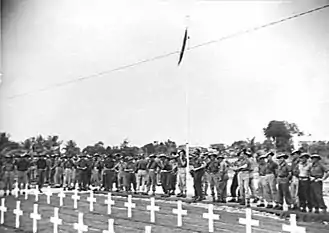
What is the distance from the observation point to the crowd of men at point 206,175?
2.16 m

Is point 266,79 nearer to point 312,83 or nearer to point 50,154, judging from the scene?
point 312,83

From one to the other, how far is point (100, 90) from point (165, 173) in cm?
83

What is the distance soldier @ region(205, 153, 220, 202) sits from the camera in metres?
2.48

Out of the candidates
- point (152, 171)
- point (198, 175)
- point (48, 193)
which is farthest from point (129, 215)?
point (48, 193)

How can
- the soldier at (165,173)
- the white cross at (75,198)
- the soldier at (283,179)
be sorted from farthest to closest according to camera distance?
the white cross at (75,198) → the soldier at (165,173) → the soldier at (283,179)

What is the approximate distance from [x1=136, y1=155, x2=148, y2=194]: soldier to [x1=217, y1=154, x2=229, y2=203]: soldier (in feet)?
1.74

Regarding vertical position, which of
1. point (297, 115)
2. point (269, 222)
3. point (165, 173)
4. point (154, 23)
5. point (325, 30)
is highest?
point (154, 23)

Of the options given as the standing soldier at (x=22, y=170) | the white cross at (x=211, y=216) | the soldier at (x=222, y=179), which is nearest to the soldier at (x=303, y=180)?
the soldier at (x=222, y=179)

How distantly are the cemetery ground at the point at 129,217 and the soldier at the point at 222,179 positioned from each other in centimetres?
5

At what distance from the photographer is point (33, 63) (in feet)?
12.6

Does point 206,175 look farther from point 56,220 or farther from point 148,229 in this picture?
point 56,220

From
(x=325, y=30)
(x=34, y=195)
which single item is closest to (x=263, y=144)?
(x=325, y=30)

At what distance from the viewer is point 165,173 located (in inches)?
107

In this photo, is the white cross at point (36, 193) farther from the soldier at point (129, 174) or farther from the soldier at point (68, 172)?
the soldier at point (129, 174)
